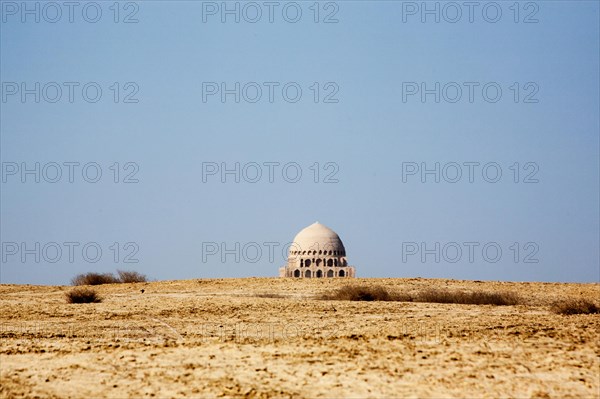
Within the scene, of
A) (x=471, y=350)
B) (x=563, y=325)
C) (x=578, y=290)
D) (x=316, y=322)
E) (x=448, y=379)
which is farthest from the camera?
(x=578, y=290)

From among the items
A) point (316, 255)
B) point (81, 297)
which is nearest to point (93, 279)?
point (81, 297)

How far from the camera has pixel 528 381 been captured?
9.48 metres

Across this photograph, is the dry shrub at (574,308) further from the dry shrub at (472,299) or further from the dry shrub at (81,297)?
the dry shrub at (81,297)

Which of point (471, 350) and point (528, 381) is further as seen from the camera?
point (471, 350)

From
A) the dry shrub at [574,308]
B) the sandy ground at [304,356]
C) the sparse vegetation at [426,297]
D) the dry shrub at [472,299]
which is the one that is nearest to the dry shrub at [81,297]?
the sandy ground at [304,356]

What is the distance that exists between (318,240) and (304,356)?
69.0 metres

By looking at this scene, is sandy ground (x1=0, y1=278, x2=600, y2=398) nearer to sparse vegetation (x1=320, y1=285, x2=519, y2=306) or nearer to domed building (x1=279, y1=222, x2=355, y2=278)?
sparse vegetation (x1=320, y1=285, x2=519, y2=306)

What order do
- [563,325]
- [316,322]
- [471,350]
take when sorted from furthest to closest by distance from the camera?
1. [316,322]
2. [563,325]
3. [471,350]

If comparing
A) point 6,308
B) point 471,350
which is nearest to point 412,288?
point 6,308

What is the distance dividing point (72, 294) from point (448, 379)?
15.5m

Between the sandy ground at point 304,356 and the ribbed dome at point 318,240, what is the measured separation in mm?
Answer: 60994

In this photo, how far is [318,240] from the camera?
79.6 meters

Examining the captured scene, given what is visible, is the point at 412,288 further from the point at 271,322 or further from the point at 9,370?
the point at 9,370

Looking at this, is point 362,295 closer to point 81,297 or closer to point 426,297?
point 426,297
